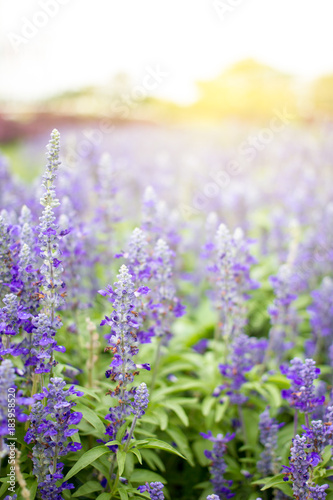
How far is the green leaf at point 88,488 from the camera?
10.3ft

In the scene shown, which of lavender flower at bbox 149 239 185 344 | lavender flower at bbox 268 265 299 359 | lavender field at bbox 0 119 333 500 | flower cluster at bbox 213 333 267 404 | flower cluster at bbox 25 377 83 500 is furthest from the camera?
lavender flower at bbox 268 265 299 359

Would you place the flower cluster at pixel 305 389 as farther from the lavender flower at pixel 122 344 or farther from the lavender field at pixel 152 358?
the lavender flower at pixel 122 344

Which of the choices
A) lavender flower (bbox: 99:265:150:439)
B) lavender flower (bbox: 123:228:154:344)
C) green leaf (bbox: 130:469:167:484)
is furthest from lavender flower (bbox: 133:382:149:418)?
green leaf (bbox: 130:469:167:484)

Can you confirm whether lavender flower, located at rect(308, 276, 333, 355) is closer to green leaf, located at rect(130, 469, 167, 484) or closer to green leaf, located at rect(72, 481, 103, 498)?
green leaf, located at rect(130, 469, 167, 484)

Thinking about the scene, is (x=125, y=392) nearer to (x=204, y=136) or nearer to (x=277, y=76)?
(x=204, y=136)

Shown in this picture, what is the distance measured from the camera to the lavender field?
9.59 feet

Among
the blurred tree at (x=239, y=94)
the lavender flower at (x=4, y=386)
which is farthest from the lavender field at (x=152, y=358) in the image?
the blurred tree at (x=239, y=94)

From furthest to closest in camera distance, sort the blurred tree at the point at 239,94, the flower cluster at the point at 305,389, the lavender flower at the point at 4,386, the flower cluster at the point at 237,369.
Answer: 1. the blurred tree at the point at 239,94
2. the flower cluster at the point at 237,369
3. the flower cluster at the point at 305,389
4. the lavender flower at the point at 4,386

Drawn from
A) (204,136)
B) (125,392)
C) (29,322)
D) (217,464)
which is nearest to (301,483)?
(217,464)

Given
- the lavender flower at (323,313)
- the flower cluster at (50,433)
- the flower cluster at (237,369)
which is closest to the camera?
the flower cluster at (50,433)

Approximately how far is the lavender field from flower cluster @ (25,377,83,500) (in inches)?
0.5

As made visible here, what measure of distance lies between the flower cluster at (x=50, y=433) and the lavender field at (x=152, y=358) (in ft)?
0.04

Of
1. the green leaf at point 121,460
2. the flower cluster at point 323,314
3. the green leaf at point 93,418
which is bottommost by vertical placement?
the green leaf at point 121,460

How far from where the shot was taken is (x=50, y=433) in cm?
281
